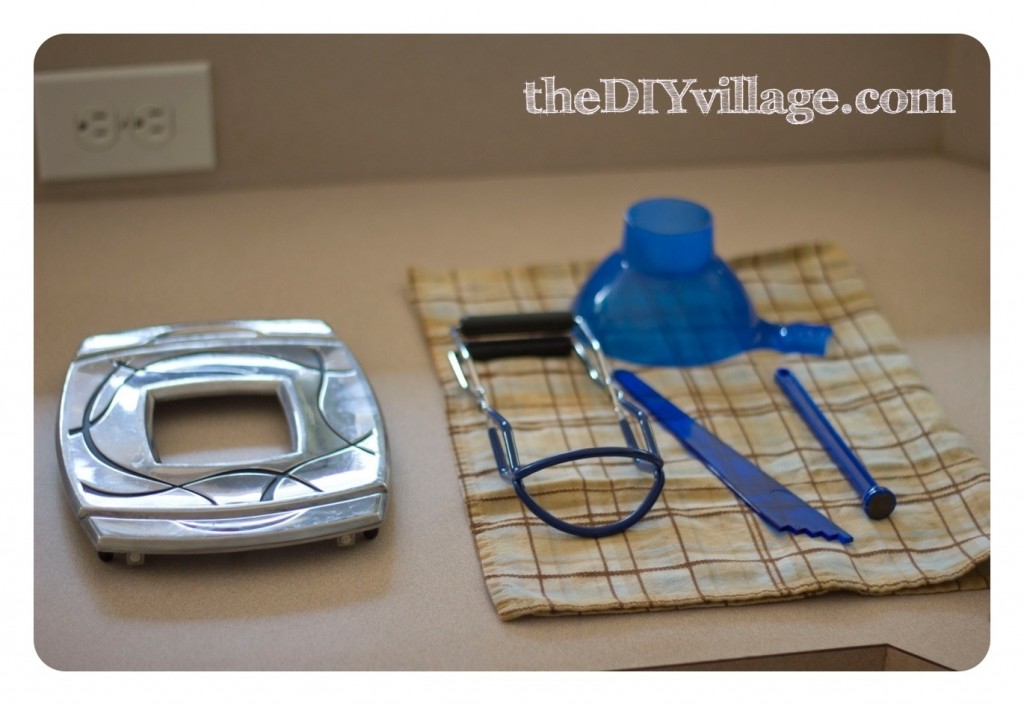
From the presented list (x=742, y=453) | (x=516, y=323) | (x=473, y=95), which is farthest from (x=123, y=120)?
(x=742, y=453)

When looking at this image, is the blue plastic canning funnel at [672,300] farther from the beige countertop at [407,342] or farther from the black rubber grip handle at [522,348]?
the beige countertop at [407,342]

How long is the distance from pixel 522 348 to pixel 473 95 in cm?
37

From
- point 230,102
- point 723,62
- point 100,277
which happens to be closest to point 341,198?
point 230,102

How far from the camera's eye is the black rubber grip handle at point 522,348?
917mm

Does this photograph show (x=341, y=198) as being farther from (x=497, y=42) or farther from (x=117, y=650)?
(x=117, y=650)

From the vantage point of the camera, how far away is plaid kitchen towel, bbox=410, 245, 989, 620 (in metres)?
Answer: 0.70

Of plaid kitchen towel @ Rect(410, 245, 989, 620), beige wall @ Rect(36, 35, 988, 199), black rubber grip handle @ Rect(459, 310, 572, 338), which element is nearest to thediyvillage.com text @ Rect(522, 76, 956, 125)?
beige wall @ Rect(36, 35, 988, 199)

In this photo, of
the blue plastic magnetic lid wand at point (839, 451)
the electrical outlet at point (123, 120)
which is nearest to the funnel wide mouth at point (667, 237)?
the blue plastic magnetic lid wand at point (839, 451)

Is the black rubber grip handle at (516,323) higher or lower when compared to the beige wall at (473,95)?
lower

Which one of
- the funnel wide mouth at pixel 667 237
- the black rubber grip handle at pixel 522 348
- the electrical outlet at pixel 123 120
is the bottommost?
the black rubber grip handle at pixel 522 348

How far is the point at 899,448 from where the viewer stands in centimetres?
82

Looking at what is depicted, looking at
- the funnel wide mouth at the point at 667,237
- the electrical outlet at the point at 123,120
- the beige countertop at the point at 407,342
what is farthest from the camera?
the electrical outlet at the point at 123,120

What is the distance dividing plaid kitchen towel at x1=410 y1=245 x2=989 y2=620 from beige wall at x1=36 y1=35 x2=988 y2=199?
0.73 feet

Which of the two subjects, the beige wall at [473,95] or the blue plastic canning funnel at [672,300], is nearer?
the blue plastic canning funnel at [672,300]
